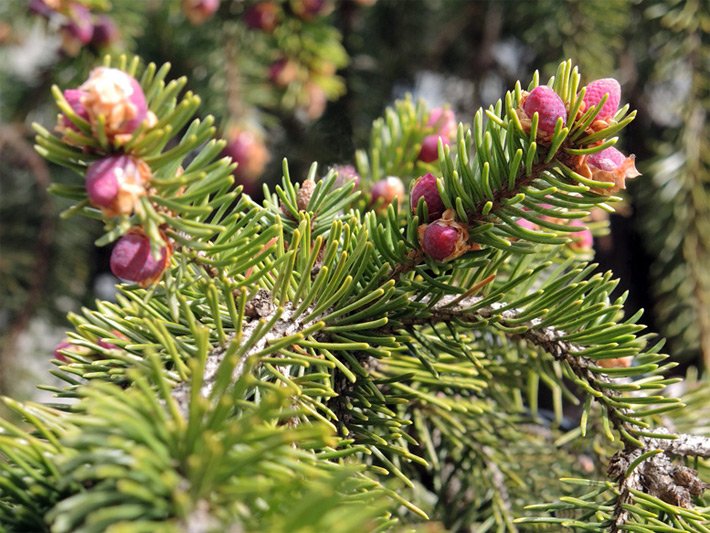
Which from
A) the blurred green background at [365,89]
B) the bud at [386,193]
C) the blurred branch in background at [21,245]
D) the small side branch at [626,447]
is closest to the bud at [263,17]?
the blurred green background at [365,89]

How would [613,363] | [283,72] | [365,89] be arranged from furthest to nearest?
[365,89] < [283,72] < [613,363]

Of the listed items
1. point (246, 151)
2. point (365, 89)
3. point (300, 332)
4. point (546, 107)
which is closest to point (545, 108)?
point (546, 107)

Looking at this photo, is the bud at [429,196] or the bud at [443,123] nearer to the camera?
the bud at [429,196]

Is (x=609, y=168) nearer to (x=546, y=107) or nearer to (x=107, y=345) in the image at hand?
(x=546, y=107)

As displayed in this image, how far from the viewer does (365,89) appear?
1048 millimetres

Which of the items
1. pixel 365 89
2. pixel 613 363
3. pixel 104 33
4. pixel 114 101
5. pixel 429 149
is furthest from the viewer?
pixel 365 89

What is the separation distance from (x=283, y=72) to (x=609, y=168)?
67 centimetres

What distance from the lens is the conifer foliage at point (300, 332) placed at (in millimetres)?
210

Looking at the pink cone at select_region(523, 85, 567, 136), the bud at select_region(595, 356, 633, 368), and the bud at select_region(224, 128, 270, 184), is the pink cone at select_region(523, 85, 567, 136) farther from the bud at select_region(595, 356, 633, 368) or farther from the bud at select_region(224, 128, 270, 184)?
the bud at select_region(224, 128, 270, 184)

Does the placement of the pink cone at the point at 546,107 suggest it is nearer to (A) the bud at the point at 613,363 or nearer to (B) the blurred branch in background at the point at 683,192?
(A) the bud at the point at 613,363

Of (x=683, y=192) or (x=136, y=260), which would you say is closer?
(x=136, y=260)

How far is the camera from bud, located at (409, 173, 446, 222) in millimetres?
336

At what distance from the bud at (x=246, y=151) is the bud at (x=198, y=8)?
0.15 m

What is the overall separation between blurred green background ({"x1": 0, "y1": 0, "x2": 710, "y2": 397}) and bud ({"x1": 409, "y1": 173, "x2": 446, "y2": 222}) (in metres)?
0.57
